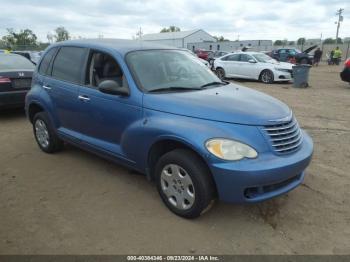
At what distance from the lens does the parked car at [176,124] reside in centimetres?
323

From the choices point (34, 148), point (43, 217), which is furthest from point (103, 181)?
point (34, 148)

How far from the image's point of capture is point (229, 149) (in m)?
3.19

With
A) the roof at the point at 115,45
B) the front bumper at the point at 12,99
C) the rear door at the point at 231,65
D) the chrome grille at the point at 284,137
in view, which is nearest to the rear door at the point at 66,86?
the roof at the point at 115,45

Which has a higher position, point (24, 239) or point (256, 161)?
point (256, 161)

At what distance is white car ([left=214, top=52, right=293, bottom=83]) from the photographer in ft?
50.6

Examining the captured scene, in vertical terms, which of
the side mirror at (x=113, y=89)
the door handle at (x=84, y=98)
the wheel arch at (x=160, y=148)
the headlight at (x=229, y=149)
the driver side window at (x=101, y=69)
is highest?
the driver side window at (x=101, y=69)

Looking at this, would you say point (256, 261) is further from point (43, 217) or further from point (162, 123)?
point (43, 217)

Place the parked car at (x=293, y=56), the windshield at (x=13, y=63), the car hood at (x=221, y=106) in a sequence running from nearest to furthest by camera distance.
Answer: the car hood at (x=221, y=106), the windshield at (x=13, y=63), the parked car at (x=293, y=56)

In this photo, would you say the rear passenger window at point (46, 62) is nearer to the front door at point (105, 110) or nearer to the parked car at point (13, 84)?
the front door at point (105, 110)

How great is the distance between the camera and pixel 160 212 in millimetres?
3797

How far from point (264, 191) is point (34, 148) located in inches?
169

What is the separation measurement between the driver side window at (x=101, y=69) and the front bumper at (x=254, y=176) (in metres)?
1.86

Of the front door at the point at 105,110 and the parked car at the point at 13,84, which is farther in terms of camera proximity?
the parked car at the point at 13,84

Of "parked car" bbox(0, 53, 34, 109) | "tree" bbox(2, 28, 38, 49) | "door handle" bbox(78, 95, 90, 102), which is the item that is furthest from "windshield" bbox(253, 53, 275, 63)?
"tree" bbox(2, 28, 38, 49)
